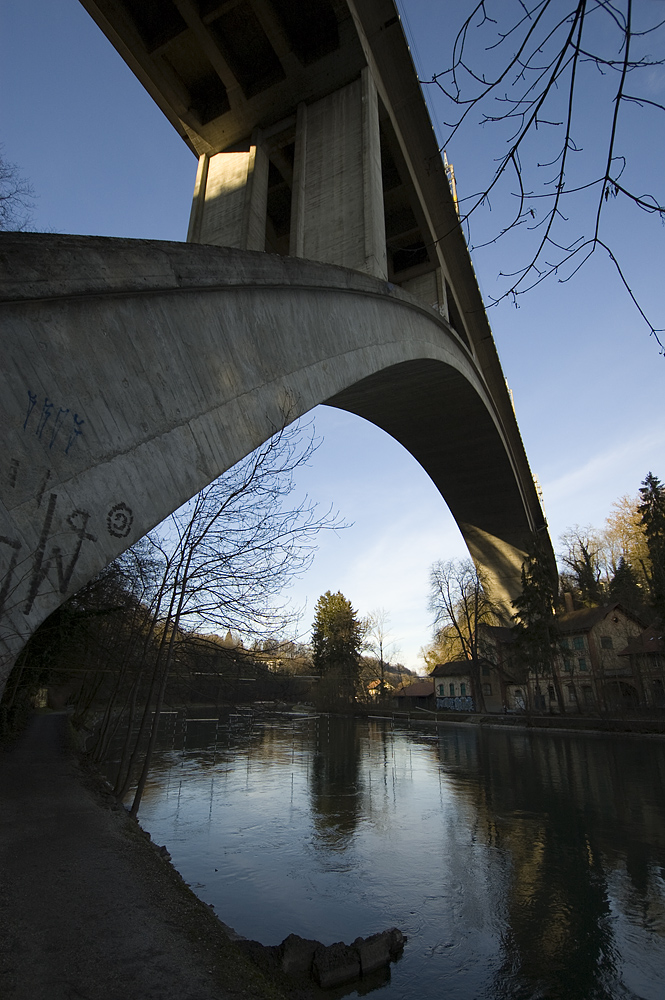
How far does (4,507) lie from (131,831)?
5744 mm

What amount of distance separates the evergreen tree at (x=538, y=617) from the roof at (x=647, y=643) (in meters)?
3.78

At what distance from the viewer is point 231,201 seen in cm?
1055

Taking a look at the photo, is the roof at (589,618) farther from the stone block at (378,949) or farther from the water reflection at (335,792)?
the stone block at (378,949)

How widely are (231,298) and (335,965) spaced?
19.8 feet

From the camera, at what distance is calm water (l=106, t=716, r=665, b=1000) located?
5344 mm

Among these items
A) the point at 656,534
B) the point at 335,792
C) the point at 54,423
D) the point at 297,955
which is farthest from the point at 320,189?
the point at 656,534

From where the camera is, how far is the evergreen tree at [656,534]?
78.2ft

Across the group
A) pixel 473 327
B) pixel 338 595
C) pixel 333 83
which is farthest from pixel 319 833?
pixel 338 595

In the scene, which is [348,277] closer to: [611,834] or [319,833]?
[319,833]

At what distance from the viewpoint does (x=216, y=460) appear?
435 cm

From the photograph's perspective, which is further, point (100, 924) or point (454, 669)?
point (454, 669)

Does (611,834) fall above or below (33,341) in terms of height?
below

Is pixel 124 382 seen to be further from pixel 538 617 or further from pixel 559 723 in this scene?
pixel 538 617

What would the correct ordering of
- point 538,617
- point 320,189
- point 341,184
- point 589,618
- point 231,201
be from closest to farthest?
1. point 341,184
2. point 320,189
3. point 231,201
4. point 538,617
5. point 589,618
